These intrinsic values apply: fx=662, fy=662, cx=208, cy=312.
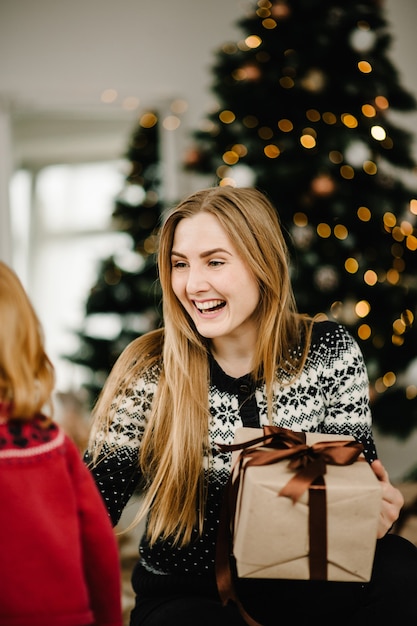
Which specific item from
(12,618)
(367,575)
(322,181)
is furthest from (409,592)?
(322,181)

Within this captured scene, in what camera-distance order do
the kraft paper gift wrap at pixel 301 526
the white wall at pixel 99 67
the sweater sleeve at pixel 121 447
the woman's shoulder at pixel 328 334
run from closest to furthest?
the kraft paper gift wrap at pixel 301 526, the sweater sleeve at pixel 121 447, the woman's shoulder at pixel 328 334, the white wall at pixel 99 67

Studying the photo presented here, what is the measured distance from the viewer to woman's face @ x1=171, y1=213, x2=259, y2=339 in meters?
1.43

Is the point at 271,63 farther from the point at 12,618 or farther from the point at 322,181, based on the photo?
the point at 12,618

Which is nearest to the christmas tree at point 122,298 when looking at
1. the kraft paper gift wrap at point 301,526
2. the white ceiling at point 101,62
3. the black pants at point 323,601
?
the white ceiling at point 101,62

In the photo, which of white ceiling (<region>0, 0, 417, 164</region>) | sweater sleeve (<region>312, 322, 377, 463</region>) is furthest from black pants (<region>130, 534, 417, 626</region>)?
white ceiling (<region>0, 0, 417, 164</region>)

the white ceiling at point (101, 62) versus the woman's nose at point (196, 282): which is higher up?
the white ceiling at point (101, 62)

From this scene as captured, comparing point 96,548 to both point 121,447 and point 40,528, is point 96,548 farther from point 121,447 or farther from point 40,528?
point 121,447

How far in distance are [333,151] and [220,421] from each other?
5.77 feet

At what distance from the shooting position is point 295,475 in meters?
1.07

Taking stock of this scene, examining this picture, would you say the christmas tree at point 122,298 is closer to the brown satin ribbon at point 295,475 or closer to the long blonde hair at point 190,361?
the long blonde hair at point 190,361

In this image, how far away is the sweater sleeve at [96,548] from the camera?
0.96m

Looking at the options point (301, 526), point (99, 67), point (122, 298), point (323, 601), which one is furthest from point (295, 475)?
point (99, 67)

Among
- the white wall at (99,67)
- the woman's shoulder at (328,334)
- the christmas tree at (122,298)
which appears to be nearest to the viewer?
the woman's shoulder at (328,334)

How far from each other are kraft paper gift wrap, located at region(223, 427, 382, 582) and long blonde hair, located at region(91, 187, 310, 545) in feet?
0.95
